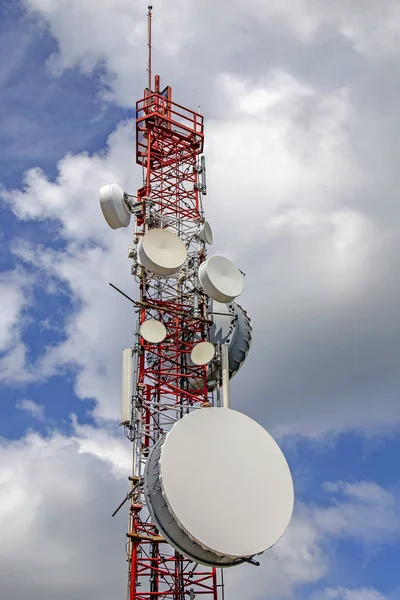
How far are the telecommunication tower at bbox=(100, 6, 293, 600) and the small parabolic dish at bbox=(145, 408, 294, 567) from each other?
0.04 meters

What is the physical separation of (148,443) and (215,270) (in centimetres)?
893

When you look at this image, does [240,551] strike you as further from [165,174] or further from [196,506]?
[165,174]

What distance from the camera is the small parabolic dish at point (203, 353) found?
3751cm

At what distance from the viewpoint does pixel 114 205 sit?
3931cm

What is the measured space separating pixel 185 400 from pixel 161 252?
Result: 291 inches

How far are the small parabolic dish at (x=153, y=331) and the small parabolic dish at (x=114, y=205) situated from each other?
5.80 m

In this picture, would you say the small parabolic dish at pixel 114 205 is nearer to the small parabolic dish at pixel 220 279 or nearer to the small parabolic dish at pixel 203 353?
the small parabolic dish at pixel 220 279

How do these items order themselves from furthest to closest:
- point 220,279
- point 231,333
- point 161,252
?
point 231,333 < point 220,279 < point 161,252

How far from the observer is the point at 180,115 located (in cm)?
4559

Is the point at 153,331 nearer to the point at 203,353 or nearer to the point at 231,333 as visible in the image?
the point at 203,353

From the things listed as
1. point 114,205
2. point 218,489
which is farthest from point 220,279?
point 218,489

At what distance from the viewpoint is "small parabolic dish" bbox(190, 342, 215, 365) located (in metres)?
37.5

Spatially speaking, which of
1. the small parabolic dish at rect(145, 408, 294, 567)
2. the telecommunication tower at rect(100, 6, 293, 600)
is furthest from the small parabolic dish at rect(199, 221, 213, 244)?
the small parabolic dish at rect(145, 408, 294, 567)

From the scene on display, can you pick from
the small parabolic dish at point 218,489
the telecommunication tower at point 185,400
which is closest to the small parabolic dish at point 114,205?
the telecommunication tower at point 185,400
